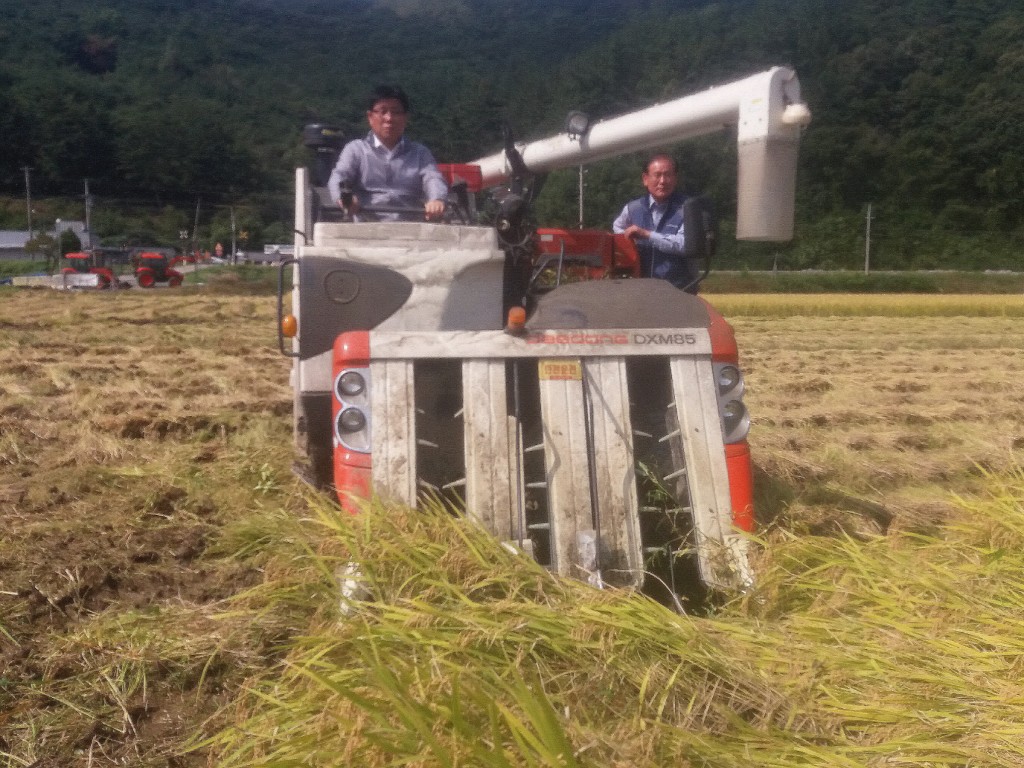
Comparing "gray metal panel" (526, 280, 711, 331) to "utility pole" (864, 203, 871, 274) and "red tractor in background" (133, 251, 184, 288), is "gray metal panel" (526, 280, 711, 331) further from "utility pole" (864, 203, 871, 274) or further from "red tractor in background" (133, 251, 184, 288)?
"utility pole" (864, 203, 871, 274)

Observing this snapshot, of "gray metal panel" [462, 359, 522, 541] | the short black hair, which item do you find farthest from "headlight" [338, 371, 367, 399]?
the short black hair

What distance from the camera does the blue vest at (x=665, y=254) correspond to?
586 cm

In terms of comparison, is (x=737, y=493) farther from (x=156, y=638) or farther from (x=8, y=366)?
(x=8, y=366)

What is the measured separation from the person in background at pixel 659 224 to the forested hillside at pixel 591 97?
21.1 meters

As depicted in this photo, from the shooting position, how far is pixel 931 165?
6347cm

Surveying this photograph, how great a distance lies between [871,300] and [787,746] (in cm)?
2578

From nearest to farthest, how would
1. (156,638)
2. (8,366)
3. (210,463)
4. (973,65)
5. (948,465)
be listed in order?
(156,638), (210,463), (948,465), (8,366), (973,65)

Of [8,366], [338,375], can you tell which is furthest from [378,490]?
[8,366]

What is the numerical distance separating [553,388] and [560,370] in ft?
0.27

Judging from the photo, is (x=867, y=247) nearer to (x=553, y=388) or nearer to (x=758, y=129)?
(x=758, y=129)

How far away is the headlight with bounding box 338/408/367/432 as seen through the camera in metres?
3.89

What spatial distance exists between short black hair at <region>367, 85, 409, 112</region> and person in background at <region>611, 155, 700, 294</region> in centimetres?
144

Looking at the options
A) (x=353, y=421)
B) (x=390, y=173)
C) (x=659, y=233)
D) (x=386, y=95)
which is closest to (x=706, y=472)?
(x=353, y=421)

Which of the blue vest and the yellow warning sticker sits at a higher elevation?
the blue vest
